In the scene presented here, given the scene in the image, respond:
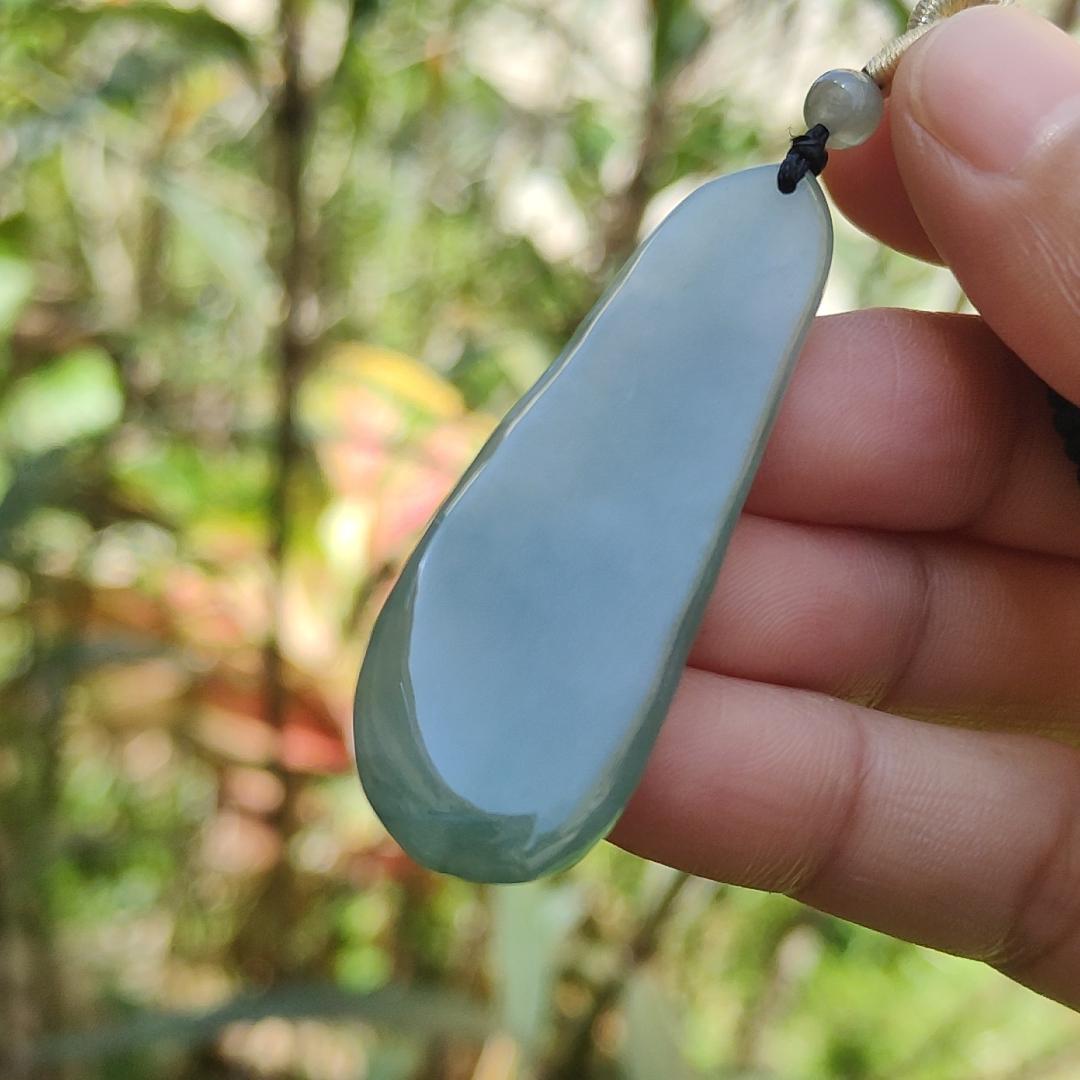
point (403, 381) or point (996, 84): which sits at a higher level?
point (996, 84)

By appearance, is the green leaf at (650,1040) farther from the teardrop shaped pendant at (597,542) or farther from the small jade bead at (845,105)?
the small jade bead at (845,105)

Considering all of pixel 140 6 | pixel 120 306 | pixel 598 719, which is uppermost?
pixel 140 6

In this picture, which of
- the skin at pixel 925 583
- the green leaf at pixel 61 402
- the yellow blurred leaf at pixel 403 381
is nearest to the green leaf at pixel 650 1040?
the skin at pixel 925 583

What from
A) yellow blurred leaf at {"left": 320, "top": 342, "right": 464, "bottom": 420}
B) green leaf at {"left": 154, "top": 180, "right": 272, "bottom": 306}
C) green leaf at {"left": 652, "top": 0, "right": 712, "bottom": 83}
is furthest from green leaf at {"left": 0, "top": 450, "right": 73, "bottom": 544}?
green leaf at {"left": 652, "top": 0, "right": 712, "bottom": 83}

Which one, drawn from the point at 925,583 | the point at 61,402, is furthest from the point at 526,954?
the point at 61,402

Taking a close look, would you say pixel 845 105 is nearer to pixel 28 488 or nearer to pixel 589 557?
pixel 589 557

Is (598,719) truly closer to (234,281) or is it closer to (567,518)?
(567,518)

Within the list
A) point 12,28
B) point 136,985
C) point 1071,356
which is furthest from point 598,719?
point 136,985
